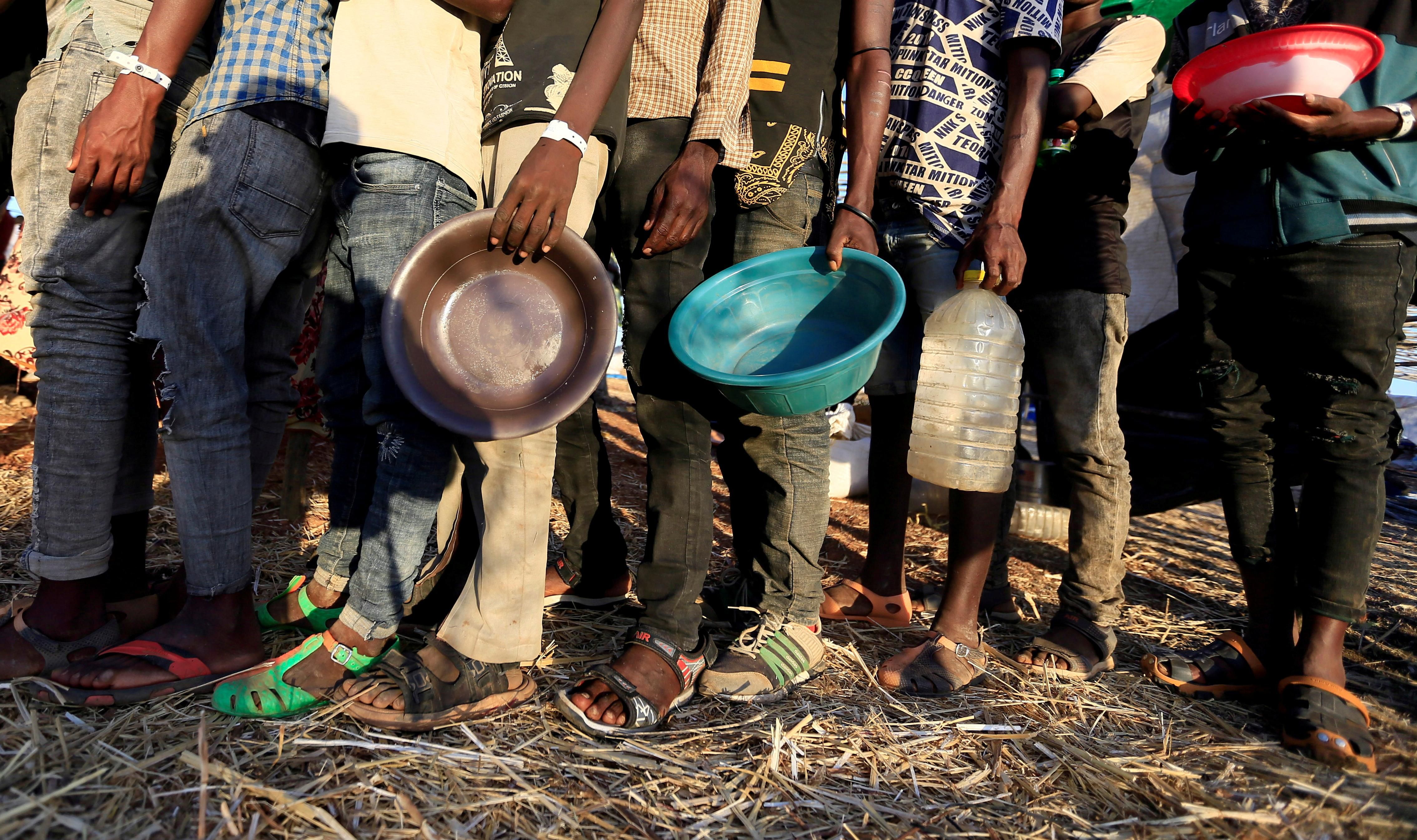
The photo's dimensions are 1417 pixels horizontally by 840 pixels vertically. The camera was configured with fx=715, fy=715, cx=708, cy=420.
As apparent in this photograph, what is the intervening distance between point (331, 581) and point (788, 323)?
4.91 ft

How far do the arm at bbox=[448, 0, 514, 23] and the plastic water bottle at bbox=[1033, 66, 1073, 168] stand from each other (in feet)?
5.37

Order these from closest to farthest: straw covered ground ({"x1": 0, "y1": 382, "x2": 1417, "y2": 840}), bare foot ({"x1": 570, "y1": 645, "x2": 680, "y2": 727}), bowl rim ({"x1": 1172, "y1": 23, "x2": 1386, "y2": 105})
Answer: straw covered ground ({"x1": 0, "y1": 382, "x2": 1417, "y2": 840})
bare foot ({"x1": 570, "y1": 645, "x2": 680, "y2": 727})
bowl rim ({"x1": 1172, "y1": 23, "x2": 1386, "y2": 105})

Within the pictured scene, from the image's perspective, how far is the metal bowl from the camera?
1.55 m

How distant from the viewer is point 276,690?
155cm

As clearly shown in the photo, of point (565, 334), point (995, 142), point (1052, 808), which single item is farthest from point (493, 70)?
point (1052, 808)

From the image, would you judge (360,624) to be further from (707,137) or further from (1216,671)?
(1216,671)

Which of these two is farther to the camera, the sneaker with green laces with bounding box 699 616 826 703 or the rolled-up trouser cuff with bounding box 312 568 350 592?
the rolled-up trouser cuff with bounding box 312 568 350 592

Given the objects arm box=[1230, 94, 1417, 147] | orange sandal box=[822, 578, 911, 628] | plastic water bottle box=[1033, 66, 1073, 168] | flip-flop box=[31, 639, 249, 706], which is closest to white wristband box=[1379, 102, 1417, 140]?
arm box=[1230, 94, 1417, 147]

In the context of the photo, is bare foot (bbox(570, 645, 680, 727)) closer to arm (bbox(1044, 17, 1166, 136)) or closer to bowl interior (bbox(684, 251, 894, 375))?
bowl interior (bbox(684, 251, 894, 375))

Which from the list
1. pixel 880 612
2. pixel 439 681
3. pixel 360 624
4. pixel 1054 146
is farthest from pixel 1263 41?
pixel 360 624

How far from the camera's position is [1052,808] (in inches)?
57.5

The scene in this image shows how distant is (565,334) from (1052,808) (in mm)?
1461

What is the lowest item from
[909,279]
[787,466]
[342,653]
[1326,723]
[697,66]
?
[1326,723]

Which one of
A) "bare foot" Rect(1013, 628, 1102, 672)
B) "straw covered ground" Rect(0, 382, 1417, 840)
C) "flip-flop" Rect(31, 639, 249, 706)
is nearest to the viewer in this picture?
"straw covered ground" Rect(0, 382, 1417, 840)
